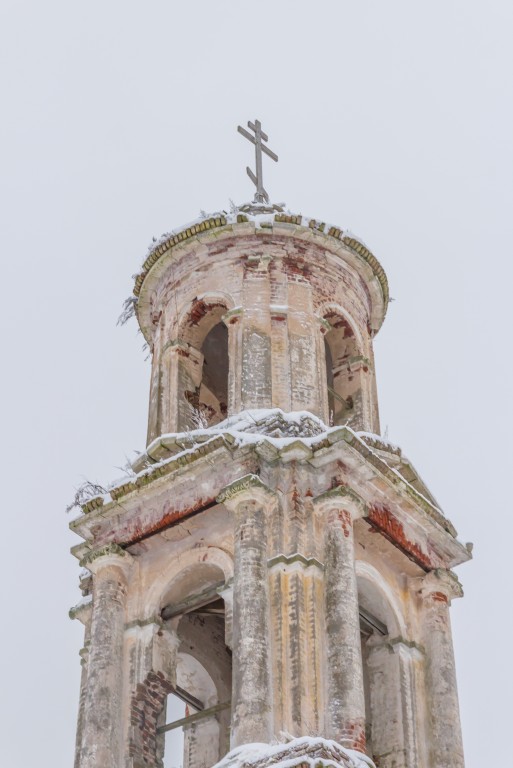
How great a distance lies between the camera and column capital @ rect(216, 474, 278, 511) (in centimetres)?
1917

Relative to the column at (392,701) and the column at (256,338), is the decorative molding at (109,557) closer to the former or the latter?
the column at (256,338)

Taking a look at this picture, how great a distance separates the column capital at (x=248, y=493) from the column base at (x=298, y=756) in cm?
300

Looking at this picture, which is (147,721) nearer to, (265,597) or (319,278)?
(265,597)

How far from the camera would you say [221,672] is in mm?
21609

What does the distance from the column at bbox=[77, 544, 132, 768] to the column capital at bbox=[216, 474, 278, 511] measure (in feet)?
5.46

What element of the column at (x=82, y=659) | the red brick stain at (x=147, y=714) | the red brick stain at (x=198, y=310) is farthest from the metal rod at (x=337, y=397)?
the red brick stain at (x=147, y=714)

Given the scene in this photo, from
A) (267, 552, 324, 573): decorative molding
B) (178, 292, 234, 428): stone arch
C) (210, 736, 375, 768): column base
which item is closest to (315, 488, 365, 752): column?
(267, 552, 324, 573): decorative molding

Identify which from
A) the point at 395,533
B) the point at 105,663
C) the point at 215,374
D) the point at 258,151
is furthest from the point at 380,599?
the point at 258,151

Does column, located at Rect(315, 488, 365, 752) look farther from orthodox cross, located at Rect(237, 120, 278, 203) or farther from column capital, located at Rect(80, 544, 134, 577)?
orthodox cross, located at Rect(237, 120, 278, 203)

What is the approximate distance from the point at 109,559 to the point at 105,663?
1283 mm

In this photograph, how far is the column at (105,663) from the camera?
61.7ft

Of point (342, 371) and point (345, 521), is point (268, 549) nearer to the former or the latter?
point (345, 521)

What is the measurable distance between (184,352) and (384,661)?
4.99 m

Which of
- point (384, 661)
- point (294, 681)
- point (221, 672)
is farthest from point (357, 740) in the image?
point (221, 672)
